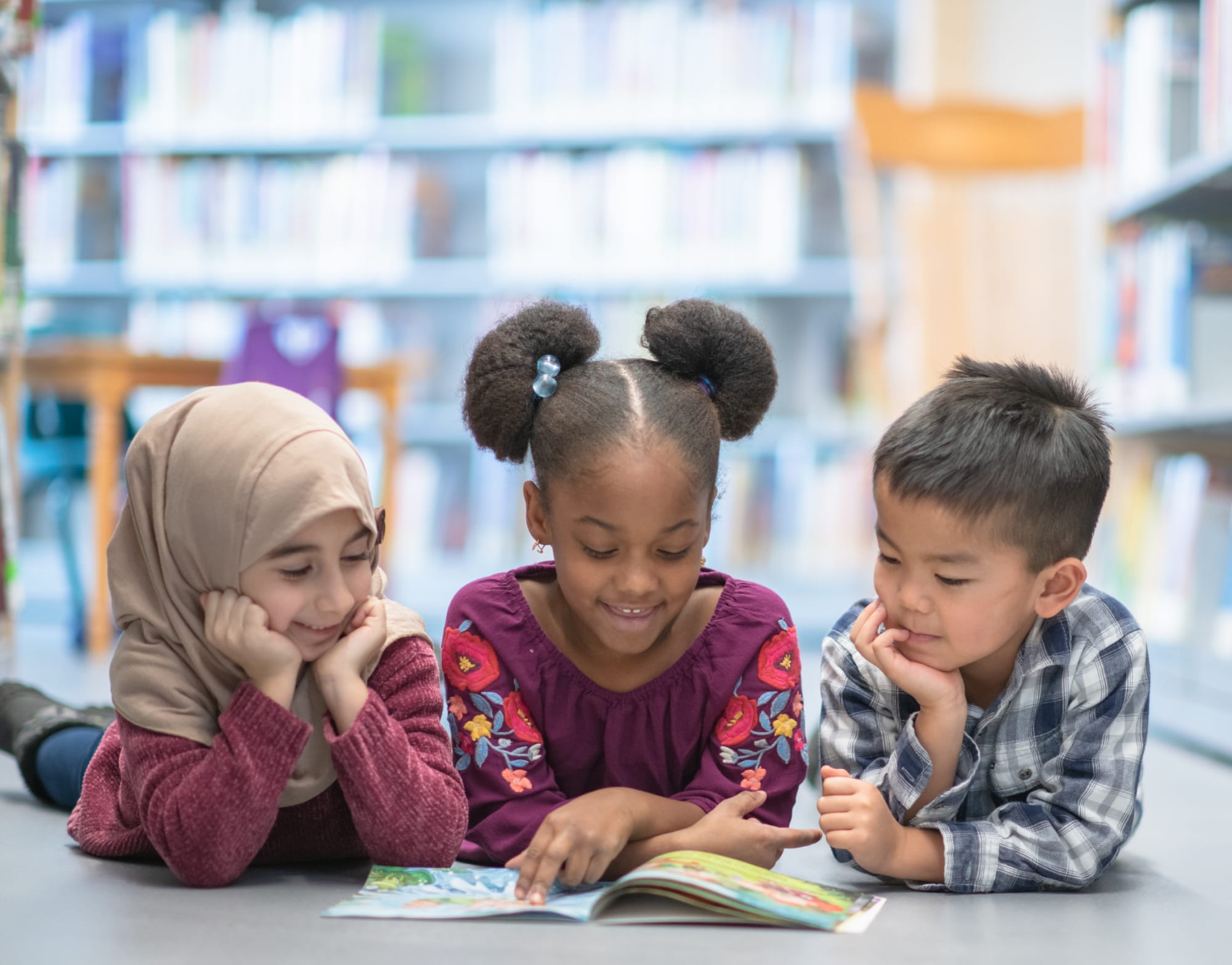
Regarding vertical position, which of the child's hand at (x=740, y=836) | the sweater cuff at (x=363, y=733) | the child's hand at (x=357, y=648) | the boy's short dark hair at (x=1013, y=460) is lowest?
the child's hand at (x=740, y=836)

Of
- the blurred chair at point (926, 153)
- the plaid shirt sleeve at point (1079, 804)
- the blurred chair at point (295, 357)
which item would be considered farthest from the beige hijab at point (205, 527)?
the blurred chair at point (926, 153)

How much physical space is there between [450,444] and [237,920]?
3.19 metres

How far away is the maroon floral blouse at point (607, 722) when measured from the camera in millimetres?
1243

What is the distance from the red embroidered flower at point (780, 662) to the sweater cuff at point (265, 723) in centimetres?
45

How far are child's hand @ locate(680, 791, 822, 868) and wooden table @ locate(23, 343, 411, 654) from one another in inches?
79.9

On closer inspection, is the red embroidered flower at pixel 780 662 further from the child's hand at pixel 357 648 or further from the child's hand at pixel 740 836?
the child's hand at pixel 357 648

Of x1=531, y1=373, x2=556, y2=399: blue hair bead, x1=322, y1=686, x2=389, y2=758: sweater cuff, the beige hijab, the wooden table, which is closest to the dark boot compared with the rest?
the beige hijab

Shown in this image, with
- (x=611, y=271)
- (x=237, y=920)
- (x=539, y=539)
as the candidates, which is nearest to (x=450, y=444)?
(x=611, y=271)

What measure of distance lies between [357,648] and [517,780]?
8.7 inches

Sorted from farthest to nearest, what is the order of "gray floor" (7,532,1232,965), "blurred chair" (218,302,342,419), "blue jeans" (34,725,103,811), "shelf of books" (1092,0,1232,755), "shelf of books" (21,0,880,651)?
"shelf of books" (21,0,880,651) → "blurred chair" (218,302,342,419) → "shelf of books" (1092,0,1232,755) → "blue jeans" (34,725,103,811) → "gray floor" (7,532,1232,965)

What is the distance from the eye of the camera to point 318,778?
1.14m

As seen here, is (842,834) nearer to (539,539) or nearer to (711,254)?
(539,539)

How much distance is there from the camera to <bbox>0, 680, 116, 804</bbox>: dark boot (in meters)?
1.50

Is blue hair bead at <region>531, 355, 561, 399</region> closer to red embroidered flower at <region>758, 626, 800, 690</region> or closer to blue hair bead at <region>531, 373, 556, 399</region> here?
blue hair bead at <region>531, 373, 556, 399</region>
